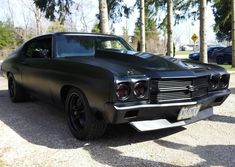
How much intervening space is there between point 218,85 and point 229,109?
5.47 feet

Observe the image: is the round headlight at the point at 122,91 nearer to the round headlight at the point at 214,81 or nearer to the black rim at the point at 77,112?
the black rim at the point at 77,112

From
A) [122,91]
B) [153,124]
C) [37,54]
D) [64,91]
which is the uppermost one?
[37,54]

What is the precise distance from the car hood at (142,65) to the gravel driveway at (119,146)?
0.93 m

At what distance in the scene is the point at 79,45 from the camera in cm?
550

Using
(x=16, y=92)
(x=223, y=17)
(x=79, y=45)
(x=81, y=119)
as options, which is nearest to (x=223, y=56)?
(x=223, y=17)

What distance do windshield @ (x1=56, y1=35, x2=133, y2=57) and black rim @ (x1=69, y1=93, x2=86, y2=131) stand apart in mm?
869

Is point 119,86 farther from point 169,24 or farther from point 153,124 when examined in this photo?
point 169,24

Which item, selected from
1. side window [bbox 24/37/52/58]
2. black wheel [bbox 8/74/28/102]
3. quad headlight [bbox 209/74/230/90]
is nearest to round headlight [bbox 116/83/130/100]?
quad headlight [bbox 209/74/230/90]

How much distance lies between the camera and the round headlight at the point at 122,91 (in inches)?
153

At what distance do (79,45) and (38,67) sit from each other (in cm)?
81

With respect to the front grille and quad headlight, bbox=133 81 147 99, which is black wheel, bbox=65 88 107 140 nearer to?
quad headlight, bbox=133 81 147 99

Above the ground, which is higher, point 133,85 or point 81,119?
point 133,85

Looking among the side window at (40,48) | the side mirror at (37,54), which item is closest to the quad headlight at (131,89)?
the side window at (40,48)

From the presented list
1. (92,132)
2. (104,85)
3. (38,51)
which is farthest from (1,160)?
(38,51)
